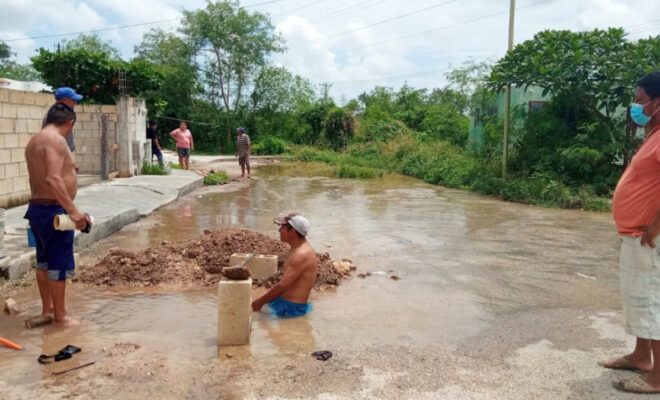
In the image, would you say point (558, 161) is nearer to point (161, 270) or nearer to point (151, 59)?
point (161, 270)

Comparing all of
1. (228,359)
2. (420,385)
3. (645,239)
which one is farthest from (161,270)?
(645,239)

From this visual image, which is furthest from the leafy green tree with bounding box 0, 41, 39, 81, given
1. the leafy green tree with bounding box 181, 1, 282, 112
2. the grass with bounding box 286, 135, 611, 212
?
the grass with bounding box 286, 135, 611, 212

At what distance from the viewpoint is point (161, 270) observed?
6574mm

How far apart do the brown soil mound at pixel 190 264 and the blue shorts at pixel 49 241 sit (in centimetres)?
150

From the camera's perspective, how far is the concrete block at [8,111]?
985cm

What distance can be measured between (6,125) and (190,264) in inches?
215

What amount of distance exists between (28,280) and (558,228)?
8929mm

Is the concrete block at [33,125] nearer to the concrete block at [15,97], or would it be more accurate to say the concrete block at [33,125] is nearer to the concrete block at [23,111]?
the concrete block at [23,111]

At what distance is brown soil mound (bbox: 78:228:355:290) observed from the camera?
6.37 m

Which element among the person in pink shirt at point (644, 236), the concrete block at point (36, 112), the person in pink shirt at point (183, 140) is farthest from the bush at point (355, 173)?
the person in pink shirt at point (644, 236)

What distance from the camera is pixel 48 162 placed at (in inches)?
182

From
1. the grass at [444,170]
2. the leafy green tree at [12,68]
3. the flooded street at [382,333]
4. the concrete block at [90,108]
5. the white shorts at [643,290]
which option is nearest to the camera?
the white shorts at [643,290]

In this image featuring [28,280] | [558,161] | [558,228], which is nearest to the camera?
[28,280]

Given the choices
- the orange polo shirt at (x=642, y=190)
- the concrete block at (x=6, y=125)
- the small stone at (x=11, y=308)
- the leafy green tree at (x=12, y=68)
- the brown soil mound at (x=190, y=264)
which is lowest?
the small stone at (x=11, y=308)
